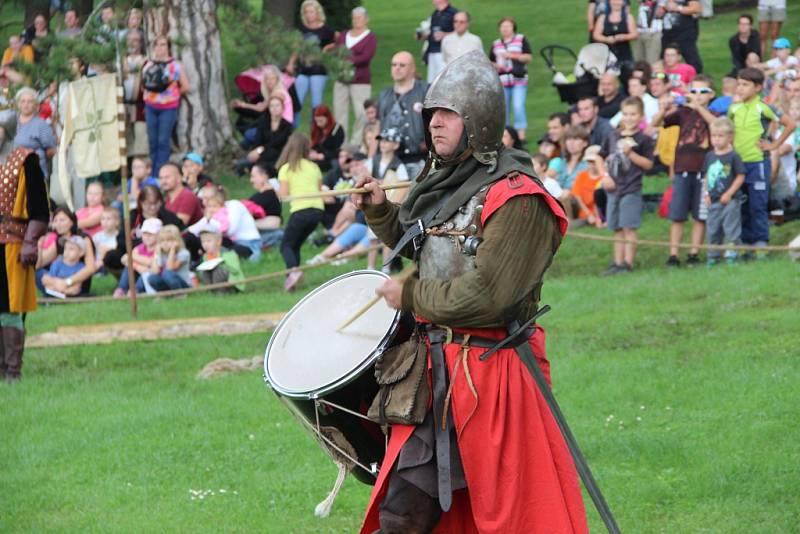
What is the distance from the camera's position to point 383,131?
12.7 metres

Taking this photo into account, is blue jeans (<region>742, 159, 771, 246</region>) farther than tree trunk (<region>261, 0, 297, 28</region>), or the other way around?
tree trunk (<region>261, 0, 297, 28</region>)

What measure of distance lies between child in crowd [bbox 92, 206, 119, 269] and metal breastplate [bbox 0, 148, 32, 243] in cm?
476

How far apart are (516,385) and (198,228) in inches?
368

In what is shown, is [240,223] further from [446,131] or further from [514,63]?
[446,131]

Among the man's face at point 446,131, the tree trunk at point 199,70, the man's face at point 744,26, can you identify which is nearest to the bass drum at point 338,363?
the man's face at point 446,131

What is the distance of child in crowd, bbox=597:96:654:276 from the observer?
41.0 feet

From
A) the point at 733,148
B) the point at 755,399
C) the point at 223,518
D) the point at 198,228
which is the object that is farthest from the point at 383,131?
the point at 223,518

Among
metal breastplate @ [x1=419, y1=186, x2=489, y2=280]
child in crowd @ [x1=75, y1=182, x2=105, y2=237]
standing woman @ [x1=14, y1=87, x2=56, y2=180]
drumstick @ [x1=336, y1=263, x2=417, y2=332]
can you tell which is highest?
metal breastplate @ [x1=419, y1=186, x2=489, y2=280]

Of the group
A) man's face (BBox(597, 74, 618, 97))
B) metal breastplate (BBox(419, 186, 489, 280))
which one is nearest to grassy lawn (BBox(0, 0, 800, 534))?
metal breastplate (BBox(419, 186, 489, 280))

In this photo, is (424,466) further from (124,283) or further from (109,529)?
(124,283)

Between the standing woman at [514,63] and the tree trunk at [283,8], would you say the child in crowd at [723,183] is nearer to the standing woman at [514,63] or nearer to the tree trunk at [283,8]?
the standing woman at [514,63]

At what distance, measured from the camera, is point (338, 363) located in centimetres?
490

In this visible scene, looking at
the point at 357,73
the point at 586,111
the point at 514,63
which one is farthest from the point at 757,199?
the point at 357,73

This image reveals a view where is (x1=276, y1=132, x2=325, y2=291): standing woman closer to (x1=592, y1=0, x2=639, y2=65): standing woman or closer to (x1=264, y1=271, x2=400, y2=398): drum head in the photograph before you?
(x1=592, y1=0, x2=639, y2=65): standing woman
